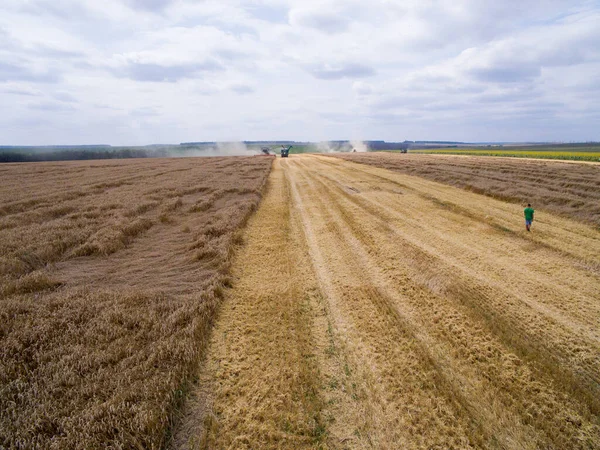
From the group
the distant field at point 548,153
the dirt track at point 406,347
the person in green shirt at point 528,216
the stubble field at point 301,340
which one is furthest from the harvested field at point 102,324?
the distant field at point 548,153

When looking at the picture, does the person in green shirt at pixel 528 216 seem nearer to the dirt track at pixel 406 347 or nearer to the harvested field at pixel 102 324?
the dirt track at pixel 406 347

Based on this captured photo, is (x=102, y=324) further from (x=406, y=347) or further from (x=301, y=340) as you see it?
(x=406, y=347)

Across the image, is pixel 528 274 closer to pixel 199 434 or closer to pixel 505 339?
pixel 505 339

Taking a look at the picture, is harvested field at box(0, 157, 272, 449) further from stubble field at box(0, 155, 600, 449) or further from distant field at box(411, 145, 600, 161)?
distant field at box(411, 145, 600, 161)

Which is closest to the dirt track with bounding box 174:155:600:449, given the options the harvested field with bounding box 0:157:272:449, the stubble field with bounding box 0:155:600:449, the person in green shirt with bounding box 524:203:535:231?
the stubble field with bounding box 0:155:600:449

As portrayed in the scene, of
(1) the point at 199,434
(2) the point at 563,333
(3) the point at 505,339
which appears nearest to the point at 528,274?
(2) the point at 563,333
